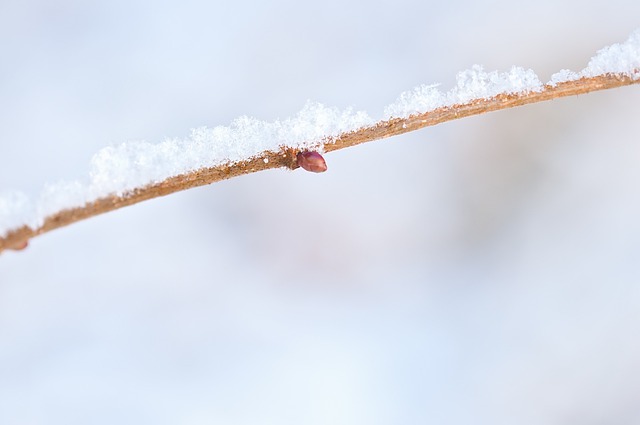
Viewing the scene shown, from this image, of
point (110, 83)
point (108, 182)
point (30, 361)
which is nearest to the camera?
point (108, 182)

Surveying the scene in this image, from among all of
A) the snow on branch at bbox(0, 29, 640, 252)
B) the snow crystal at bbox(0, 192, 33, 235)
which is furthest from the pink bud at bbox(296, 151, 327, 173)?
the snow crystal at bbox(0, 192, 33, 235)

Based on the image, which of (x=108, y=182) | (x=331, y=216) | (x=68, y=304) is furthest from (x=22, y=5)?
(x=108, y=182)

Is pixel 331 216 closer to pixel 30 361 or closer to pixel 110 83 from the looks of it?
pixel 110 83

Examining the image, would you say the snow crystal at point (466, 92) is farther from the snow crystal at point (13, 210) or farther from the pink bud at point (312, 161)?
the snow crystal at point (13, 210)

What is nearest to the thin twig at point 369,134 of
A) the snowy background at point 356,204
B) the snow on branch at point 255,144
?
the snow on branch at point 255,144

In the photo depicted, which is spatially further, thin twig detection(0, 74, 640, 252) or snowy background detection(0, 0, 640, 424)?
snowy background detection(0, 0, 640, 424)

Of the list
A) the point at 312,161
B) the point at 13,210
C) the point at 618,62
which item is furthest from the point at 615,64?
the point at 13,210

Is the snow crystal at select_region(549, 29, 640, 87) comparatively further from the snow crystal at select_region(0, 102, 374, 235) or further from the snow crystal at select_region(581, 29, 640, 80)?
the snow crystal at select_region(0, 102, 374, 235)
